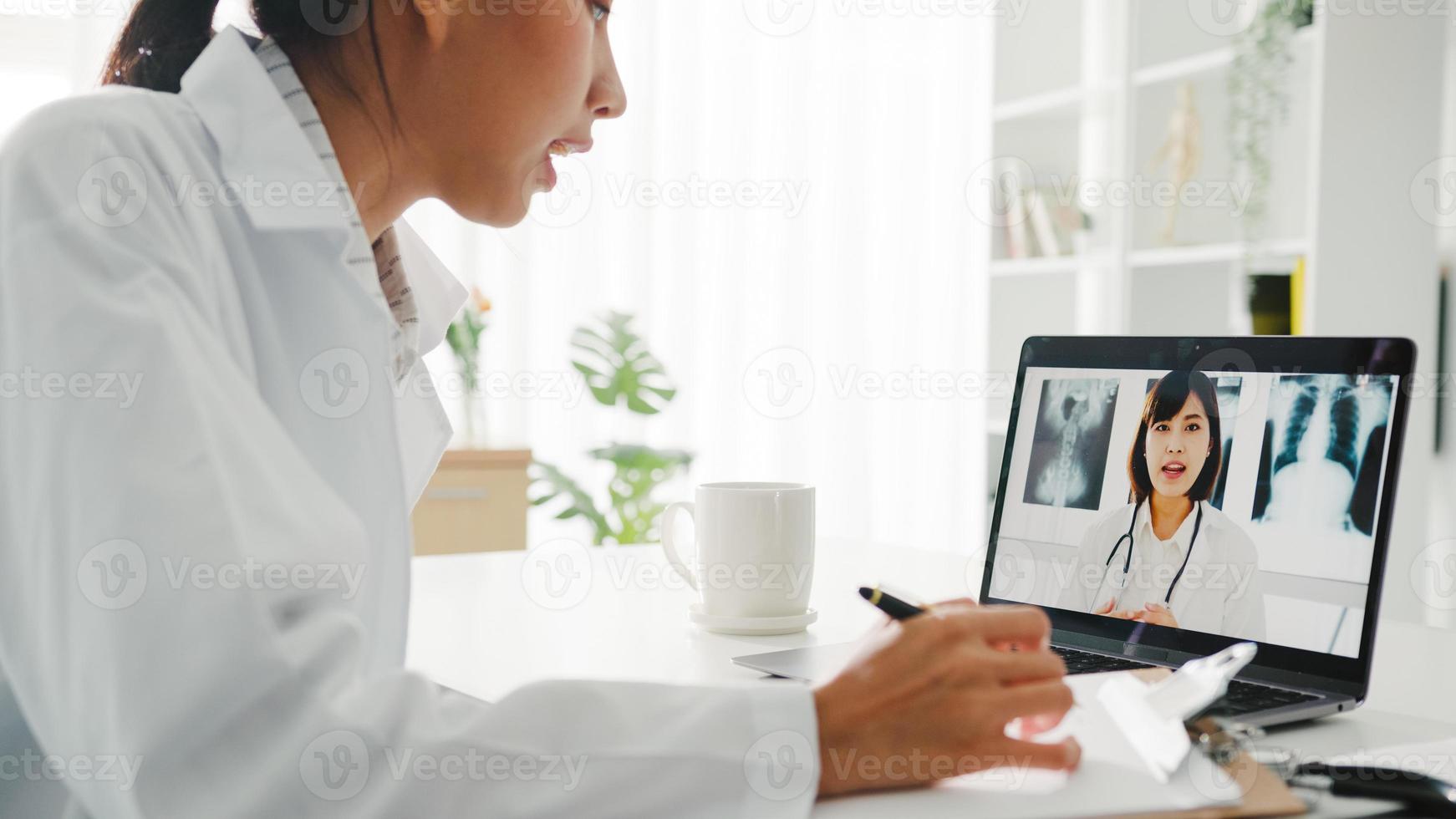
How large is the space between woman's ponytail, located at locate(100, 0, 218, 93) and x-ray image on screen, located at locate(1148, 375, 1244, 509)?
843 mm

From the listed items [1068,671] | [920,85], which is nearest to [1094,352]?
[1068,671]

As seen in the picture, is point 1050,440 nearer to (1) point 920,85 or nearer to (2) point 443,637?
(2) point 443,637

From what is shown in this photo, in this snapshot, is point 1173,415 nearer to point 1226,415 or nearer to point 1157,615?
point 1226,415

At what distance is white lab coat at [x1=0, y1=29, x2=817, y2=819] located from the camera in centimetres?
50

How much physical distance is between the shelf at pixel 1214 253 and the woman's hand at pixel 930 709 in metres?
2.05

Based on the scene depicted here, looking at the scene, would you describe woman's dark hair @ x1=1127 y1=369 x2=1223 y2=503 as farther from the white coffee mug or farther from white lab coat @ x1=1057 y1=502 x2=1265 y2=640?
the white coffee mug

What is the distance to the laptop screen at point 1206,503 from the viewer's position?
2.53 ft

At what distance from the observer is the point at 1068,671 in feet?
2.63

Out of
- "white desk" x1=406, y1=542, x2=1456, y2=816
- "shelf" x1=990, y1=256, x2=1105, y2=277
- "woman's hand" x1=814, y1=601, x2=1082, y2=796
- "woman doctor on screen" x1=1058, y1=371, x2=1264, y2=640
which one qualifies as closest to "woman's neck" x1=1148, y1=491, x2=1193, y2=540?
"woman doctor on screen" x1=1058, y1=371, x2=1264, y2=640

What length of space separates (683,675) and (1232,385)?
45cm

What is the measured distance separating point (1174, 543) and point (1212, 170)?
7.22 feet

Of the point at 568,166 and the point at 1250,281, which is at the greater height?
the point at 568,166

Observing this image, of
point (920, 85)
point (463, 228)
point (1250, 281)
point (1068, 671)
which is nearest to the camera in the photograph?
point (1068, 671)

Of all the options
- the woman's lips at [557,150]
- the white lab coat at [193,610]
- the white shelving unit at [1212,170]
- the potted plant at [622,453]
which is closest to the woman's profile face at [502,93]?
the woman's lips at [557,150]
